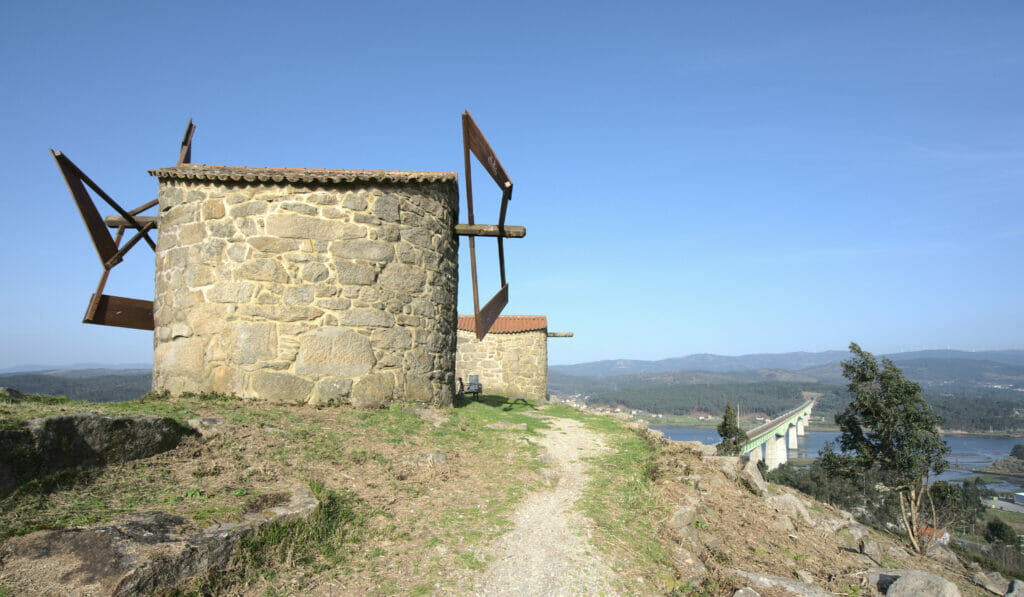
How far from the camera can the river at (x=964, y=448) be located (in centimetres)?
7775

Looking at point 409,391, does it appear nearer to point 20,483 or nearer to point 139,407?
point 139,407

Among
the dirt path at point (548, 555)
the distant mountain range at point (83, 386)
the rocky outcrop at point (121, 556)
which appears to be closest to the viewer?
the rocky outcrop at point (121, 556)

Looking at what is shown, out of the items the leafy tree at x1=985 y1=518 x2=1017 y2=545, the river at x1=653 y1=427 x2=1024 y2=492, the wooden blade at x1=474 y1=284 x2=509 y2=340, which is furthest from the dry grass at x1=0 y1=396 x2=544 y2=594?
the river at x1=653 y1=427 x2=1024 y2=492

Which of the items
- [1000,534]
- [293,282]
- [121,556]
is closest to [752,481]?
[121,556]

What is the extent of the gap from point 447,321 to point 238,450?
5.26 metres

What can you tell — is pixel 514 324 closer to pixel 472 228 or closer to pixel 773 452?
pixel 472 228

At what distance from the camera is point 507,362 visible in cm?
2405

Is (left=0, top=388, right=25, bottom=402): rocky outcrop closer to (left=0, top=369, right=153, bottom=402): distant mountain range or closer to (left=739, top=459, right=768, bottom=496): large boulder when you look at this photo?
(left=0, top=369, right=153, bottom=402): distant mountain range

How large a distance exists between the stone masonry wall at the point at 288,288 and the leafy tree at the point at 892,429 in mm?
20261

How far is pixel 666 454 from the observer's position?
8203 mm

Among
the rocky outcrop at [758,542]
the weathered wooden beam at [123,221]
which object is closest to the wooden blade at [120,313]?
the weathered wooden beam at [123,221]

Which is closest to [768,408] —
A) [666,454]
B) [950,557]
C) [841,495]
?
[841,495]

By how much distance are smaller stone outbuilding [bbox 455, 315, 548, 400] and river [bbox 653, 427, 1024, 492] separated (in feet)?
196

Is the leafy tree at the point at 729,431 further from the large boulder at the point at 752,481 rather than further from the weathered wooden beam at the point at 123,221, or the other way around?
the weathered wooden beam at the point at 123,221
